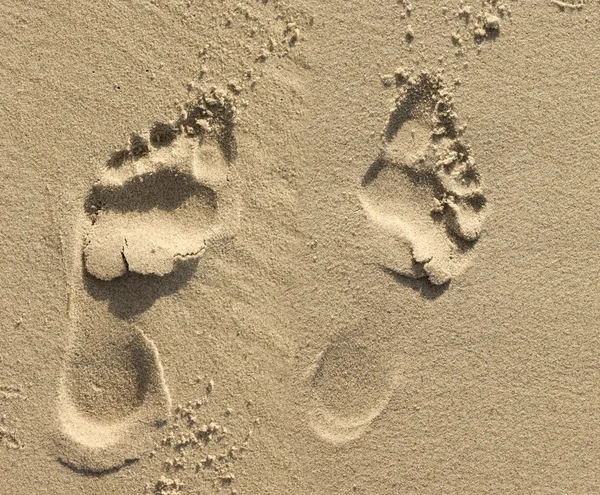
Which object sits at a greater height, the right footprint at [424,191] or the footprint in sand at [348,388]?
the right footprint at [424,191]

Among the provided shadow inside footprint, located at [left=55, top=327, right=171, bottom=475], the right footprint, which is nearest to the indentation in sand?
shadow inside footprint, located at [left=55, top=327, right=171, bottom=475]

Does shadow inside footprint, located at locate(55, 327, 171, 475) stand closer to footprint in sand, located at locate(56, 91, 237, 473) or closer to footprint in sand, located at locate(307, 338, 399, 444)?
footprint in sand, located at locate(56, 91, 237, 473)

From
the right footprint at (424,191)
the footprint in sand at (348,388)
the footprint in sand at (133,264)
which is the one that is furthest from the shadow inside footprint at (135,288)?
the right footprint at (424,191)

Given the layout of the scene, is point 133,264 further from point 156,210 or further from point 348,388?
point 348,388

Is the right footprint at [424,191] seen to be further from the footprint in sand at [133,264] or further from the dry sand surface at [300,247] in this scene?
the footprint in sand at [133,264]

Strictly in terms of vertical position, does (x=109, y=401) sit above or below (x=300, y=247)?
below

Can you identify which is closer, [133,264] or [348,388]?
[133,264]

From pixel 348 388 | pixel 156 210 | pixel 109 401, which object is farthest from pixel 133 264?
pixel 348 388
